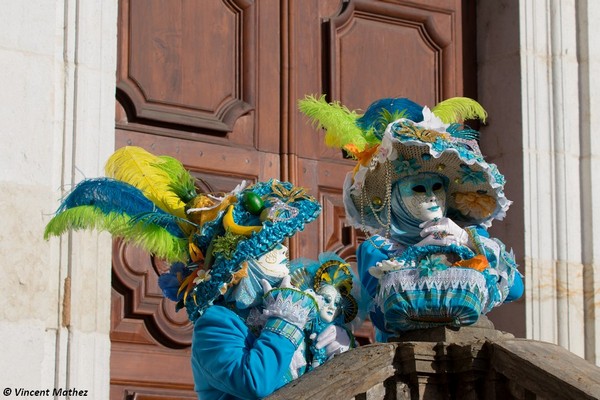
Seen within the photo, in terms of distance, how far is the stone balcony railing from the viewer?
5008 mm

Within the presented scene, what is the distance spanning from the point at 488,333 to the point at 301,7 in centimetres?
261

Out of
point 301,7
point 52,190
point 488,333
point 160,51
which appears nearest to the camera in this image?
point 488,333

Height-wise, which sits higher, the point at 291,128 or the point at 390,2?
the point at 390,2

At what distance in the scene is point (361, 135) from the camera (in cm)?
598

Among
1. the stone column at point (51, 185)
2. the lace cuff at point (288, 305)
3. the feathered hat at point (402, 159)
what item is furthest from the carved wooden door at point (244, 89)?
the lace cuff at point (288, 305)

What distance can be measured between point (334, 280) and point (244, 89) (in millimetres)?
1761

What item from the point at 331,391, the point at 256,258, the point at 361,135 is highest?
the point at 361,135

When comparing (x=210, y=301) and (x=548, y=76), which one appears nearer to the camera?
(x=210, y=301)

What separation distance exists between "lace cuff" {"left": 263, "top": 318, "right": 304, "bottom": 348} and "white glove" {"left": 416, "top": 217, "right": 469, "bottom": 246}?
51 cm

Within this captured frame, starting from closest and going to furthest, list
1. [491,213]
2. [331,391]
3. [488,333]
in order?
[331,391]
[488,333]
[491,213]

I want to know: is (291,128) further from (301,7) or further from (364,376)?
(364,376)

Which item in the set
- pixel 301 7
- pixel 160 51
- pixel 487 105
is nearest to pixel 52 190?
pixel 160 51

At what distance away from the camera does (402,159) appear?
5.67 m

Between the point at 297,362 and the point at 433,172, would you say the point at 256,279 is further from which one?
the point at 433,172
